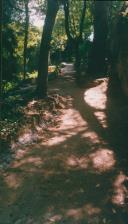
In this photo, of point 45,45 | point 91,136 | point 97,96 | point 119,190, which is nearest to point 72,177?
point 119,190

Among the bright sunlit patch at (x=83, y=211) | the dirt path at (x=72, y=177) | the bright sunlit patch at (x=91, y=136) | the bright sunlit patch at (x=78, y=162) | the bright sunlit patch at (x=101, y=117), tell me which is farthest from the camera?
the bright sunlit patch at (x=101, y=117)

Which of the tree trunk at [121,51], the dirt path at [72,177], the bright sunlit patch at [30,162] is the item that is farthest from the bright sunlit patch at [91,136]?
the tree trunk at [121,51]

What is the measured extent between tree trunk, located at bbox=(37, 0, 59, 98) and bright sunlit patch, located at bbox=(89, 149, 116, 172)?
5787 mm

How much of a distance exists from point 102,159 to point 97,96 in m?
7.35

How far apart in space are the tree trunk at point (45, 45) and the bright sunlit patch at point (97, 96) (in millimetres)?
2007

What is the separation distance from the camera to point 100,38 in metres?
22.5

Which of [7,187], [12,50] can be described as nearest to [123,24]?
[7,187]

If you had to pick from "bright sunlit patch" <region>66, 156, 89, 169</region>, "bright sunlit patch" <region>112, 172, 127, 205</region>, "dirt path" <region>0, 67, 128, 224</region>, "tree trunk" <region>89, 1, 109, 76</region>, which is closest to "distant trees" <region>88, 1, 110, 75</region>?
"tree trunk" <region>89, 1, 109, 76</region>

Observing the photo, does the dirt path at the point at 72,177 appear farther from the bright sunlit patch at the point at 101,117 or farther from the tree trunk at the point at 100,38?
the tree trunk at the point at 100,38

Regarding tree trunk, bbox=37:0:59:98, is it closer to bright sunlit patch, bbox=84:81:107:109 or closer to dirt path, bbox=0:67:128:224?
bright sunlit patch, bbox=84:81:107:109

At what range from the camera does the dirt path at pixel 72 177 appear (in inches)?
302

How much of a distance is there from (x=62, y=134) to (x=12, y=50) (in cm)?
1637

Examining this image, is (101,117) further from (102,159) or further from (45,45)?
(102,159)

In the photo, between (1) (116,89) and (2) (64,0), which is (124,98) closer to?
(1) (116,89)
